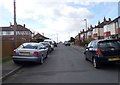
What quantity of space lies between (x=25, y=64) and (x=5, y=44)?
12.7 ft

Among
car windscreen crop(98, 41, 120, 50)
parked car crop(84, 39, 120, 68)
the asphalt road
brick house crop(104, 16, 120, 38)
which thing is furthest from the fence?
brick house crop(104, 16, 120, 38)

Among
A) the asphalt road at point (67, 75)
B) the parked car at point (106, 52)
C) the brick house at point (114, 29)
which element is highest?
the brick house at point (114, 29)

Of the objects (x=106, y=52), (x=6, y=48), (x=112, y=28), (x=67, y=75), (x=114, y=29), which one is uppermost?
(x=112, y=28)

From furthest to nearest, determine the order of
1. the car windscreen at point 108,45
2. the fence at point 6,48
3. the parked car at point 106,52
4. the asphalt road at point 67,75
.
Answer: the fence at point 6,48 → the car windscreen at point 108,45 → the parked car at point 106,52 → the asphalt road at point 67,75

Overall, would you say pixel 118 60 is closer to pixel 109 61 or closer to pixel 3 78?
pixel 109 61

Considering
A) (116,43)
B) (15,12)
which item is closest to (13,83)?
(116,43)

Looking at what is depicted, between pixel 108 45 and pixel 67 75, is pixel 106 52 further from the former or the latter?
pixel 67 75

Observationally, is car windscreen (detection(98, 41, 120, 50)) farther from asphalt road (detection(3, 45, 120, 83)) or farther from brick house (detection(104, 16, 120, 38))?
brick house (detection(104, 16, 120, 38))

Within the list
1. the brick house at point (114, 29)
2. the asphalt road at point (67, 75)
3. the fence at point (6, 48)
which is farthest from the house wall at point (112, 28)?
the asphalt road at point (67, 75)

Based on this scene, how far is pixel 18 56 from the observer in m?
14.0

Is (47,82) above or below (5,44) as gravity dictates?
below

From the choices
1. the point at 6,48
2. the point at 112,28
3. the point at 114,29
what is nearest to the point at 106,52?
the point at 6,48

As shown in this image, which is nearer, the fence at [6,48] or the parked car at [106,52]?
the parked car at [106,52]

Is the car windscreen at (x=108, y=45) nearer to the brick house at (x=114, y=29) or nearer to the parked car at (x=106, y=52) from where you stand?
the parked car at (x=106, y=52)
